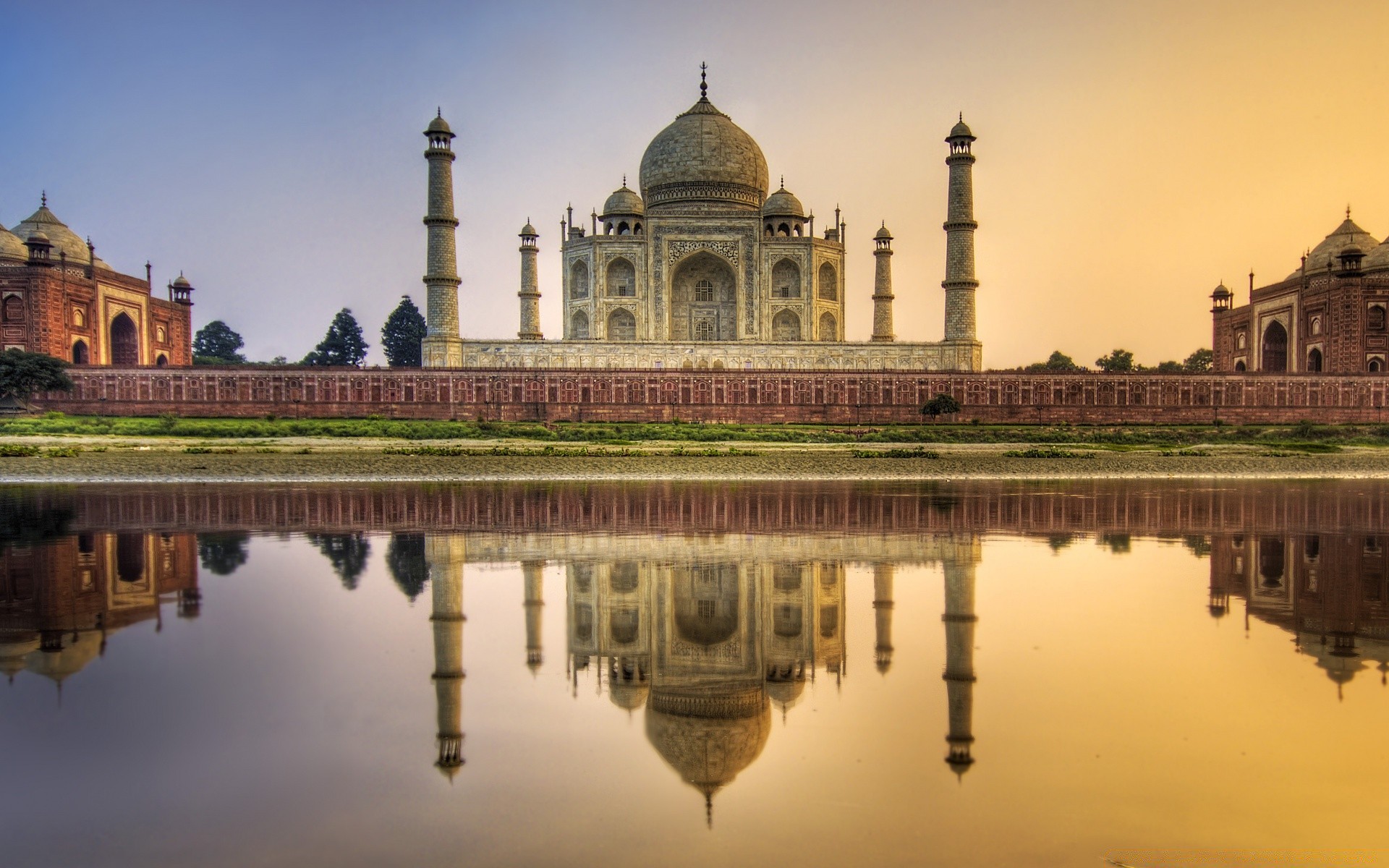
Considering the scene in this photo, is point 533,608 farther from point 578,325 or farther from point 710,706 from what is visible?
point 578,325

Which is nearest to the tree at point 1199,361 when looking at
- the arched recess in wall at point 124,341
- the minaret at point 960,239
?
the minaret at point 960,239

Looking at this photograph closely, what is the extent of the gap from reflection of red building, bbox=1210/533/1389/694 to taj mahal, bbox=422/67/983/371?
2772 centimetres

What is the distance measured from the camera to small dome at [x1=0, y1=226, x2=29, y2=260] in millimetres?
38906

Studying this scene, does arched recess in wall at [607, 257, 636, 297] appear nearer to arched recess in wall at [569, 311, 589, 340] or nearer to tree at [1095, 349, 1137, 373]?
arched recess in wall at [569, 311, 589, 340]

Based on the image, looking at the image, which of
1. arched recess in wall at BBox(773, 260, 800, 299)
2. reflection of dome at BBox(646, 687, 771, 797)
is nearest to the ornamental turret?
reflection of dome at BBox(646, 687, 771, 797)

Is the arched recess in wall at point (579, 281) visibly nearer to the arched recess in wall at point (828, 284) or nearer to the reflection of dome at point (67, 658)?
the arched recess in wall at point (828, 284)

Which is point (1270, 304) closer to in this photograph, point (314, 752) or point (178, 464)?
point (178, 464)

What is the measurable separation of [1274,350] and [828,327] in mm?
22492

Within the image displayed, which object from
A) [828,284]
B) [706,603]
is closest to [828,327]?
[828,284]

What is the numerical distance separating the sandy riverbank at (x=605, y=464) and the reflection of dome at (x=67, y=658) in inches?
545

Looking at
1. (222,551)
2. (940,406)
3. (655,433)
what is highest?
(940,406)

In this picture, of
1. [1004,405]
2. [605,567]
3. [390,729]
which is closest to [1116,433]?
[1004,405]

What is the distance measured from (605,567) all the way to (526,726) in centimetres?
486

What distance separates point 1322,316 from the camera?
43.0 metres
